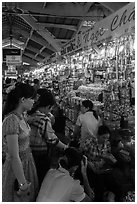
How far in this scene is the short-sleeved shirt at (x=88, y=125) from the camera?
4508 millimetres

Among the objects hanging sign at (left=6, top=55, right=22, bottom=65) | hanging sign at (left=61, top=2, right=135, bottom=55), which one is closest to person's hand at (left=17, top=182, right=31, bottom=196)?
hanging sign at (left=61, top=2, right=135, bottom=55)

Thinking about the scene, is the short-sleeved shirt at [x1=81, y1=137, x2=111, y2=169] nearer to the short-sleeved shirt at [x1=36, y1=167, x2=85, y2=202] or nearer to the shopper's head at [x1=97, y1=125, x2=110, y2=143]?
the shopper's head at [x1=97, y1=125, x2=110, y2=143]

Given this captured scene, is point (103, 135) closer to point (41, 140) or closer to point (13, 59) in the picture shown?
point (41, 140)

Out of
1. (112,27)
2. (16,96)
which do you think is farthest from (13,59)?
(16,96)

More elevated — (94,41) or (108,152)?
(94,41)

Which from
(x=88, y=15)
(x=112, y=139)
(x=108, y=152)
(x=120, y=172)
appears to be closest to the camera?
(x=120, y=172)

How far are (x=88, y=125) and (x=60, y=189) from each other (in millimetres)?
2137

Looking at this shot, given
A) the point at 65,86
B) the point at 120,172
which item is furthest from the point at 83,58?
the point at 120,172

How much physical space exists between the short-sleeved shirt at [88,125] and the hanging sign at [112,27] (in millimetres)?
1298

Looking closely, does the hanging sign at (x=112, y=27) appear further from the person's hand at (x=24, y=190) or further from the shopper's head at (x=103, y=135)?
the person's hand at (x=24, y=190)

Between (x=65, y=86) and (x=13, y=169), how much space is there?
6456mm

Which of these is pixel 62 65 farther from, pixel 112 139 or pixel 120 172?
pixel 120 172

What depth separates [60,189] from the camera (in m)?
2.46

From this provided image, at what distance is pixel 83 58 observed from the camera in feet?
25.0
